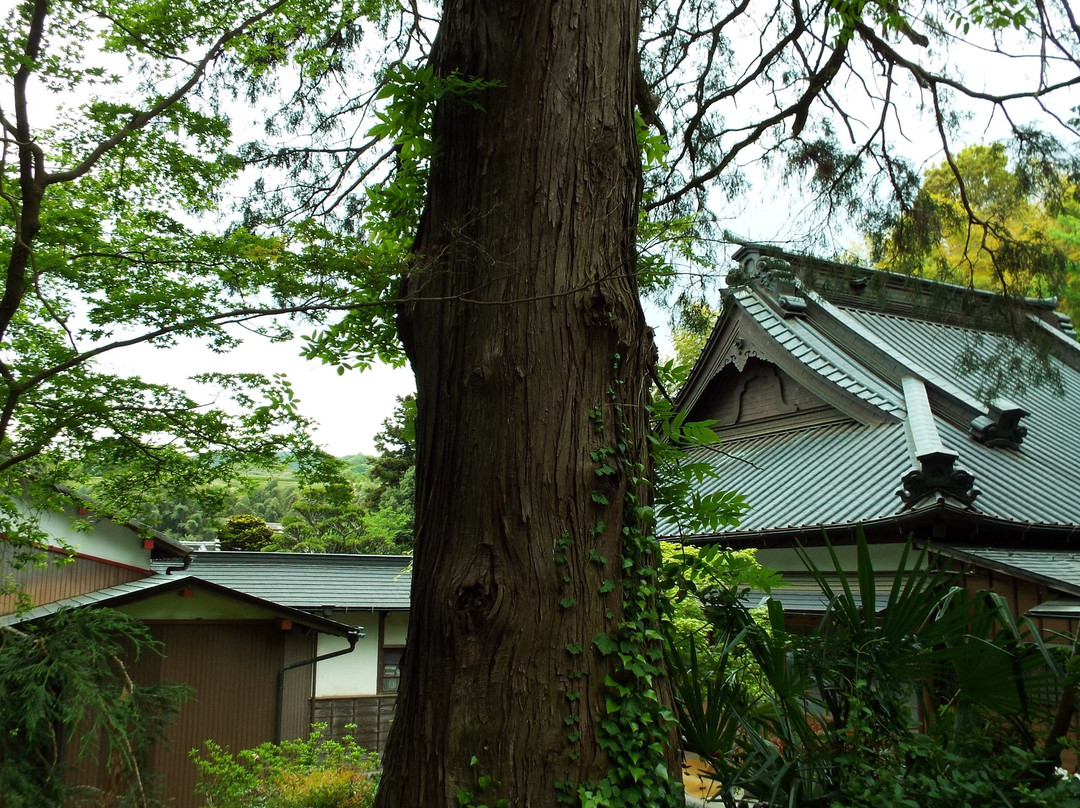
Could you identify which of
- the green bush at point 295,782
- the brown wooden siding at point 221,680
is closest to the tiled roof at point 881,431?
the green bush at point 295,782

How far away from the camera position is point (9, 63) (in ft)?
14.7

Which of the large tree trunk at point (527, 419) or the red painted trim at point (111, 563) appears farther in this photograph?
the red painted trim at point (111, 563)

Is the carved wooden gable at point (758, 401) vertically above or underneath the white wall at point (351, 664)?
above

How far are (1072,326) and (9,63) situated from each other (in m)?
17.9

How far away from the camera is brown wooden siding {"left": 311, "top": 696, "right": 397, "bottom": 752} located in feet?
45.1

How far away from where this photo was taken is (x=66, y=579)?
41.6 ft

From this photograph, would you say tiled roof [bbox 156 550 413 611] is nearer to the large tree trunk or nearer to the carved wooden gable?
the carved wooden gable

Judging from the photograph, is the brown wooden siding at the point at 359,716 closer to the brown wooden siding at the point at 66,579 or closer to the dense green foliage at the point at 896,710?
the brown wooden siding at the point at 66,579

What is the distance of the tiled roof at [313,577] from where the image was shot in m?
15.1

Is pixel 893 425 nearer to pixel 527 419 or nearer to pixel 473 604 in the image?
pixel 527 419

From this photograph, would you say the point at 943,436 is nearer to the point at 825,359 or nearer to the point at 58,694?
the point at 825,359

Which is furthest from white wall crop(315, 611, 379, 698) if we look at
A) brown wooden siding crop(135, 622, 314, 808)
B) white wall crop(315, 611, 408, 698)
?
brown wooden siding crop(135, 622, 314, 808)

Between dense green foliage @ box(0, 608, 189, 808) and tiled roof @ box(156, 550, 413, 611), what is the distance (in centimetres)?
847

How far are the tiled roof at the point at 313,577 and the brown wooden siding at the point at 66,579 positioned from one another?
1.87m
